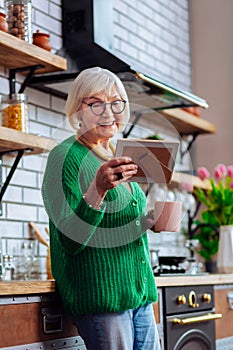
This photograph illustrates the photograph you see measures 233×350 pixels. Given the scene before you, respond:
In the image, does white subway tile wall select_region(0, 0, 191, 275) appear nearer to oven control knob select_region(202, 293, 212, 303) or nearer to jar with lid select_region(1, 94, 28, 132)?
jar with lid select_region(1, 94, 28, 132)

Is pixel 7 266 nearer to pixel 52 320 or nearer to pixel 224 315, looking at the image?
pixel 52 320

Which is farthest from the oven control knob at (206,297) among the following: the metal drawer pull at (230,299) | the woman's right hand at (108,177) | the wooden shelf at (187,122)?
the woman's right hand at (108,177)

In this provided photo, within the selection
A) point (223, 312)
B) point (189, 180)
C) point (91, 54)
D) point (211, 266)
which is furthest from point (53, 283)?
point (211, 266)

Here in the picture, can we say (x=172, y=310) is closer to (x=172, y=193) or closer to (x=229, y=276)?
(x=229, y=276)

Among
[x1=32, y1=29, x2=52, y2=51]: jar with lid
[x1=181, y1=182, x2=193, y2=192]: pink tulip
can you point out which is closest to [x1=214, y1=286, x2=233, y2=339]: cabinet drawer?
[x1=181, y1=182, x2=193, y2=192]: pink tulip

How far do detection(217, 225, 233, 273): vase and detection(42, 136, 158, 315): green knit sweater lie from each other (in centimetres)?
174

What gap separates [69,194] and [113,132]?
0.95 feet

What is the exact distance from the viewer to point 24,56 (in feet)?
10.1

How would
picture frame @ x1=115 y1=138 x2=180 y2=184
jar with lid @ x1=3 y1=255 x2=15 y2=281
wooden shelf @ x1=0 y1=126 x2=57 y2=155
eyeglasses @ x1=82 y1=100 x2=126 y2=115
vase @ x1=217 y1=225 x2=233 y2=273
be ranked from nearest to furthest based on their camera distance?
picture frame @ x1=115 y1=138 x2=180 y2=184 → eyeglasses @ x1=82 y1=100 x2=126 y2=115 → wooden shelf @ x1=0 y1=126 x2=57 y2=155 → jar with lid @ x1=3 y1=255 x2=15 y2=281 → vase @ x1=217 y1=225 x2=233 y2=273

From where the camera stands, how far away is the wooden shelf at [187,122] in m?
4.34

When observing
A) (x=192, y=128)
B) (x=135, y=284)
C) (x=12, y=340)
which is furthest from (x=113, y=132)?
(x=192, y=128)

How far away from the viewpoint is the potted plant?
436cm

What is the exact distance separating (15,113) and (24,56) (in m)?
0.24

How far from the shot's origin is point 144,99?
156 inches
